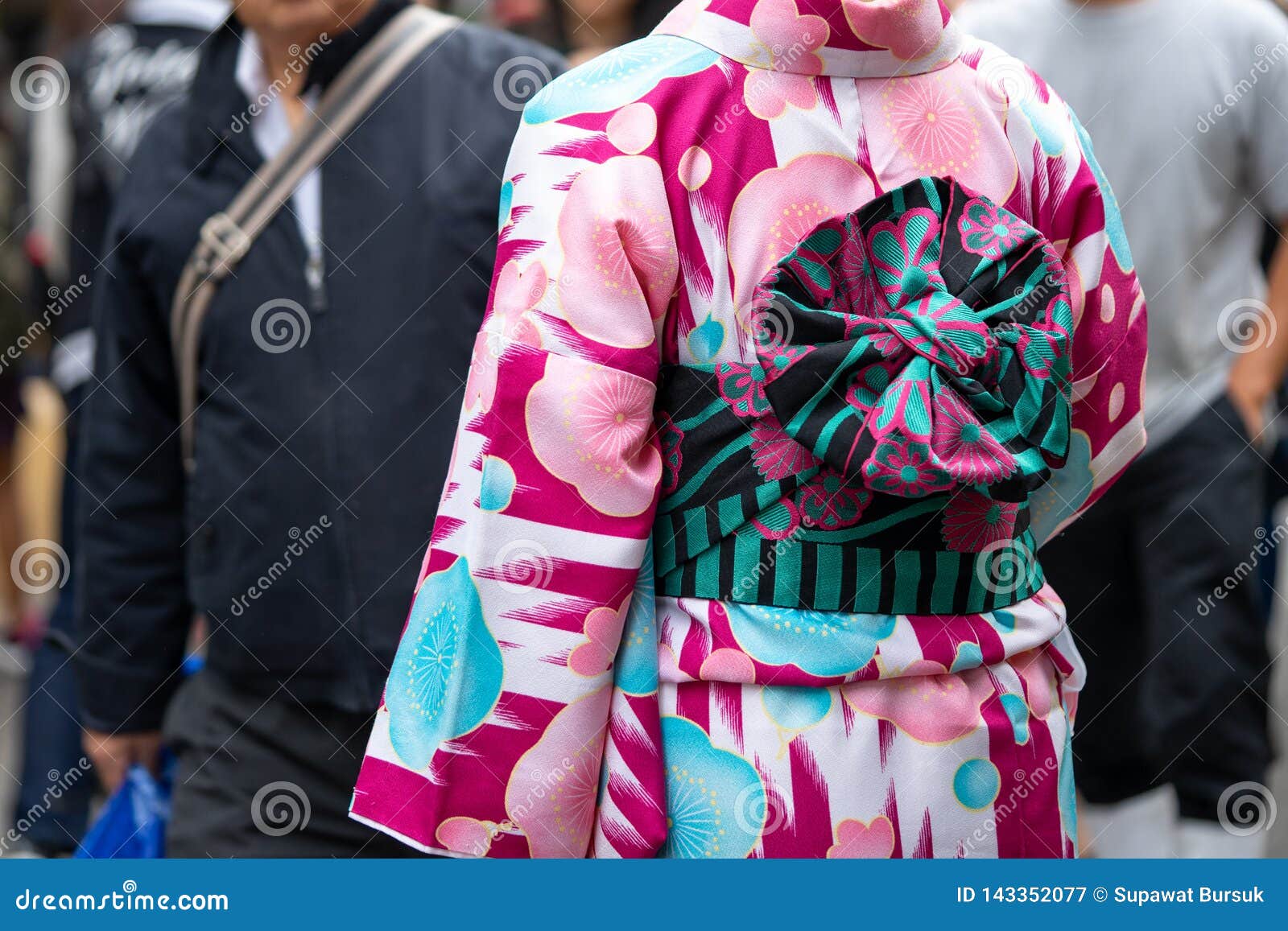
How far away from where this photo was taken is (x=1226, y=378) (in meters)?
3.02

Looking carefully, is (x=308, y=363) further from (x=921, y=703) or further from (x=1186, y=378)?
(x=1186, y=378)

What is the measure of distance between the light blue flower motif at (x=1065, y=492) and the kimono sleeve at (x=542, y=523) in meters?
0.54

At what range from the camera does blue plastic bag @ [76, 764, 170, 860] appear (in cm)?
244

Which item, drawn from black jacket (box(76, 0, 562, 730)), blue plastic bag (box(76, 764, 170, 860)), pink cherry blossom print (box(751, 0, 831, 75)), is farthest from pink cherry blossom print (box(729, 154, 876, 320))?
blue plastic bag (box(76, 764, 170, 860))

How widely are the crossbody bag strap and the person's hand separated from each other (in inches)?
26.7

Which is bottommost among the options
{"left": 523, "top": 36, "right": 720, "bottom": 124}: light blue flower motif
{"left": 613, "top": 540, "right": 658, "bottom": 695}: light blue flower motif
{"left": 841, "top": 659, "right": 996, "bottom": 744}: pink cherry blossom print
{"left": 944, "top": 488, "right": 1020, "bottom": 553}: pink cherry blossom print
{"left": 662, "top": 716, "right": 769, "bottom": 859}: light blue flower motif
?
{"left": 662, "top": 716, "right": 769, "bottom": 859}: light blue flower motif

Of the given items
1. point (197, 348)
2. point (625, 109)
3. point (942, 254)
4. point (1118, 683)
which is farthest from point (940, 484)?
point (1118, 683)

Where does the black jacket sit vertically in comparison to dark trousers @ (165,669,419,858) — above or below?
above

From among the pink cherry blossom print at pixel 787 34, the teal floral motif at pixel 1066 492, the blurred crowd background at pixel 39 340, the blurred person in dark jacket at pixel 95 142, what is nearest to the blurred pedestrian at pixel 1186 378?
the blurred crowd background at pixel 39 340

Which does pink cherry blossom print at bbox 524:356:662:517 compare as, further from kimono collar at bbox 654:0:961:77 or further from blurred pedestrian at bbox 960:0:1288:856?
blurred pedestrian at bbox 960:0:1288:856

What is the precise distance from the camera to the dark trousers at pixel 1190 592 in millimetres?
2891

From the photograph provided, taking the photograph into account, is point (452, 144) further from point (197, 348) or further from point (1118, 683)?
point (1118, 683)

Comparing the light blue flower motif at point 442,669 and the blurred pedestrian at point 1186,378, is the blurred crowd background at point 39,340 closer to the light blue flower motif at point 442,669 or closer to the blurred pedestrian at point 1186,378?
the blurred pedestrian at point 1186,378
